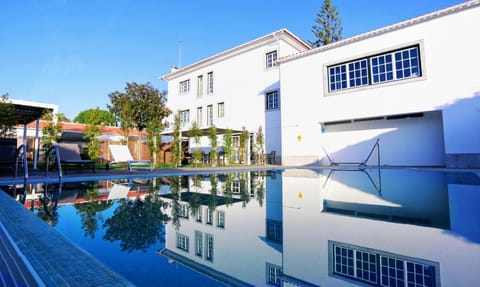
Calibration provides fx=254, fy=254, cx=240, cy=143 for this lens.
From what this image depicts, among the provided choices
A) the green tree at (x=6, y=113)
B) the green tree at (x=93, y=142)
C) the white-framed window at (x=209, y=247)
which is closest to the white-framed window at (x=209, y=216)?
the white-framed window at (x=209, y=247)

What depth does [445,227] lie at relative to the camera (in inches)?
81.9

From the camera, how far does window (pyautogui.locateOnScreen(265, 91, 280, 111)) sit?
1622cm

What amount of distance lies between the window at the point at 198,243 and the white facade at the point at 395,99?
11.2 meters

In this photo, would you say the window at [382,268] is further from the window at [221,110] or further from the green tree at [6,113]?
the window at [221,110]

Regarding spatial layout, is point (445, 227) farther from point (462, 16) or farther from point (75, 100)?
point (75, 100)

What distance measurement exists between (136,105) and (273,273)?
1778cm

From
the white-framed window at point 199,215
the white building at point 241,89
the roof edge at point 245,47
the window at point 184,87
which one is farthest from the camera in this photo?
the window at point 184,87

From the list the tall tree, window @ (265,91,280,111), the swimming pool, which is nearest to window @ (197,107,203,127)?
window @ (265,91,280,111)

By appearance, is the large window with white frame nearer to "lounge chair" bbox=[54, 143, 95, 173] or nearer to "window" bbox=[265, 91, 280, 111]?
"window" bbox=[265, 91, 280, 111]

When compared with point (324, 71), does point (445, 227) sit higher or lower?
lower

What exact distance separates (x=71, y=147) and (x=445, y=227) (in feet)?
30.0

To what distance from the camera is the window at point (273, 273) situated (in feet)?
4.11

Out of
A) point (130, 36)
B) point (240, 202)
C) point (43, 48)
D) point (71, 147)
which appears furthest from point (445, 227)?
point (43, 48)

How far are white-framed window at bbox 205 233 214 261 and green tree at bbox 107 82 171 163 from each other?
1519 cm
